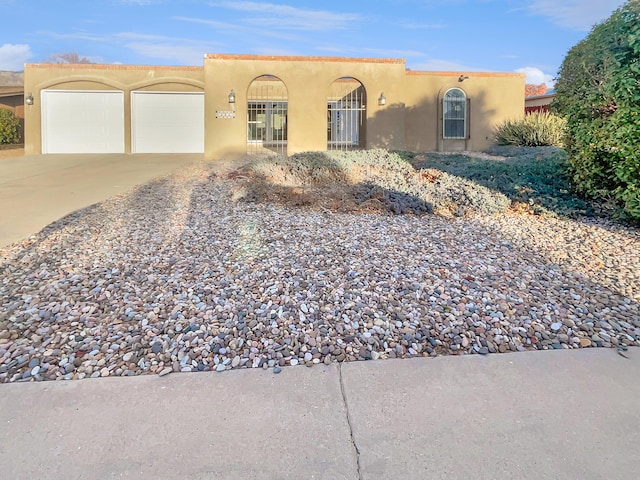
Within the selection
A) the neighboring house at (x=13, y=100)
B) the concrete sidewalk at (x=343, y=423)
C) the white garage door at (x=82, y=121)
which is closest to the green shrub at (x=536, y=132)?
the concrete sidewalk at (x=343, y=423)

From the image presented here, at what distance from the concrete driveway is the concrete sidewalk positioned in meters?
3.89

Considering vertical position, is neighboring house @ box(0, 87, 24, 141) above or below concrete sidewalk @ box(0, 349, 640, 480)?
above

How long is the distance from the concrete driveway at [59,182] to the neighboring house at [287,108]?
1477 millimetres

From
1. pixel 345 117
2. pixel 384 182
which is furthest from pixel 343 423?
pixel 345 117

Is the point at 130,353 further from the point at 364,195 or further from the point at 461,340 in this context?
the point at 364,195

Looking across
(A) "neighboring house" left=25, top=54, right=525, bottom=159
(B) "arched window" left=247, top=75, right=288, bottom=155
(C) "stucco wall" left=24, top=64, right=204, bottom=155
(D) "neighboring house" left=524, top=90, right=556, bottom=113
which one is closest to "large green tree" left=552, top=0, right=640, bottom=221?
(A) "neighboring house" left=25, top=54, right=525, bottom=159

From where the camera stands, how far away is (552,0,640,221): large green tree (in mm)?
5414

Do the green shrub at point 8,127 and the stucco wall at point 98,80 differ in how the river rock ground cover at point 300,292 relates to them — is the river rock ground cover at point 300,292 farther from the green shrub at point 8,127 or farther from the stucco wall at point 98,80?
the green shrub at point 8,127

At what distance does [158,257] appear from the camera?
4.82m

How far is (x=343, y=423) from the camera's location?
2361 millimetres

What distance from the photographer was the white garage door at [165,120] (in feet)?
60.3

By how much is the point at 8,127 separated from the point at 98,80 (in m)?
4.11

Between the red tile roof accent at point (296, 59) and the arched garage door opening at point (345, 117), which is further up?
the red tile roof accent at point (296, 59)

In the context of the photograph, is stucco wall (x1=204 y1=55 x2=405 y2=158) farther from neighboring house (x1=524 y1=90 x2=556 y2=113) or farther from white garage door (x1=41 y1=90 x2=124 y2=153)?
neighboring house (x1=524 y1=90 x2=556 y2=113)
